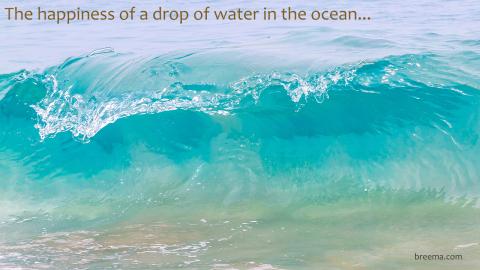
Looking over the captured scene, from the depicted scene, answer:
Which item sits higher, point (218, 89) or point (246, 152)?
point (218, 89)

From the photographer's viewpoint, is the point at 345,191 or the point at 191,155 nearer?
the point at 345,191

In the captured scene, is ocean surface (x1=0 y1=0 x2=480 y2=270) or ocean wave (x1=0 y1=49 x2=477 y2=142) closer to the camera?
ocean surface (x1=0 y1=0 x2=480 y2=270)

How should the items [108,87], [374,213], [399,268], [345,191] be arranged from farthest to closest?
[108,87] < [345,191] < [374,213] < [399,268]

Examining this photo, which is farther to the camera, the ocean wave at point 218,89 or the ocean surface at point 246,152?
the ocean wave at point 218,89

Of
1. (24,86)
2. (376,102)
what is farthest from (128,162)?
(376,102)

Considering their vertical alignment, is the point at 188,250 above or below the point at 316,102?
below

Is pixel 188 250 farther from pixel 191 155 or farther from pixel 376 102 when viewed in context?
pixel 376 102

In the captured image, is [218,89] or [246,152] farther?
[218,89]

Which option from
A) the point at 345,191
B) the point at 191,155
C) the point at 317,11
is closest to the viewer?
the point at 345,191
